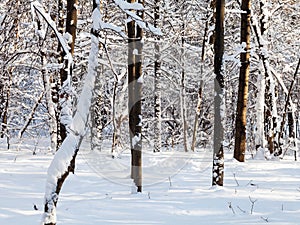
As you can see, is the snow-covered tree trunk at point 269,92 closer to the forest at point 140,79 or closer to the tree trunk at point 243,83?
the forest at point 140,79

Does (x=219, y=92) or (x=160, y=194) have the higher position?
(x=219, y=92)

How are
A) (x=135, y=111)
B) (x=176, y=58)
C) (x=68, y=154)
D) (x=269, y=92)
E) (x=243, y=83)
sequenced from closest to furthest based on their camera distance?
(x=68, y=154) → (x=135, y=111) → (x=243, y=83) → (x=269, y=92) → (x=176, y=58)

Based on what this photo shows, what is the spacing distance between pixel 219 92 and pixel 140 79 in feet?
5.11

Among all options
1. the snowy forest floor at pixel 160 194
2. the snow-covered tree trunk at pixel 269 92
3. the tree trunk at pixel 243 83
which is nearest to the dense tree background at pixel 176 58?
the snow-covered tree trunk at pixel 269 92

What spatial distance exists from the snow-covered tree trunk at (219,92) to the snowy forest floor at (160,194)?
458mm

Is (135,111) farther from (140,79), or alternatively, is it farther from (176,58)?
(176,58)

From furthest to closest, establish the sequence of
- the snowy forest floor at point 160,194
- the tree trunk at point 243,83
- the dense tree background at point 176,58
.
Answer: the dense tree background at point 176,58 < the tree trunk at point 243,83 < the snowy forest floor at point 160,194

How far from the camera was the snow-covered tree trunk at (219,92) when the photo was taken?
7727 mm

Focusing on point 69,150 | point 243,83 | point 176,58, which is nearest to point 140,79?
point 69,150

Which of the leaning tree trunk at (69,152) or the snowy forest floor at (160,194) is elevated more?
the leaning tree trunk at (69,152)

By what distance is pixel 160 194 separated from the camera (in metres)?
Result: 7.48

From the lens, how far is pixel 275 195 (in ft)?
23.4

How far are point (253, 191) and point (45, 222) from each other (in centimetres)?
440

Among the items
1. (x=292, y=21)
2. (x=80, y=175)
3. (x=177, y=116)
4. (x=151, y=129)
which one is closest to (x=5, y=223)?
(x=80, y=175)
